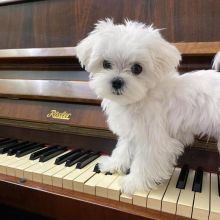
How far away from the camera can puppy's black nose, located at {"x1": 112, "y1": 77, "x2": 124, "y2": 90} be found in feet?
3.05

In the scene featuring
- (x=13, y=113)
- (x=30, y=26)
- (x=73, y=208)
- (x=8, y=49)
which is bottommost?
(x=73, y=208)

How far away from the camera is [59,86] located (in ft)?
4.46

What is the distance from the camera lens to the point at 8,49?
153 centimetres

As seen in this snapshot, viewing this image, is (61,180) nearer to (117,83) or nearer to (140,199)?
(140,199)

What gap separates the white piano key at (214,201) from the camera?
804 millimetres

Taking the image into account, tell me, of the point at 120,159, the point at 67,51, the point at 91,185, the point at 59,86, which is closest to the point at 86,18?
the point at 67,51

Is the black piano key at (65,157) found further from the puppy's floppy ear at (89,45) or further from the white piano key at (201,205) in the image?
the white piano key at (201,205)

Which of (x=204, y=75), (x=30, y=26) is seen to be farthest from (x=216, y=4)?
(x=30, y=26)

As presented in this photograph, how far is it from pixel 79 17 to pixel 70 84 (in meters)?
0.35

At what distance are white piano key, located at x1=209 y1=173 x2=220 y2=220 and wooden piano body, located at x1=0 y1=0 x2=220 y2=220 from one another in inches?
3.9

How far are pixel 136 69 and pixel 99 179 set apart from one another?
421mm

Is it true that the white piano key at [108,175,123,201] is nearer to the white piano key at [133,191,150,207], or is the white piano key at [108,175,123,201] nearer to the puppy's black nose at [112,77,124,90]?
the white piano key at [133,191,150,207]

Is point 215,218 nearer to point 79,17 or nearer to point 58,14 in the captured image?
point 79,17

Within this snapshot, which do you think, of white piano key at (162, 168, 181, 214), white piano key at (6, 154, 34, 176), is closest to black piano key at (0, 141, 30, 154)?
white piano key at (6, 154, 34, 176)
